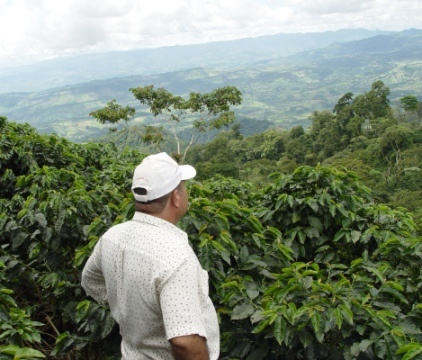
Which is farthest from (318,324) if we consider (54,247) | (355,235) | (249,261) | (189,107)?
(189,107)

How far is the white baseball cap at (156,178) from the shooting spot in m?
2.07

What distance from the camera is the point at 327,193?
4.23m

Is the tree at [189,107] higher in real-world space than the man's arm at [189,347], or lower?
lower

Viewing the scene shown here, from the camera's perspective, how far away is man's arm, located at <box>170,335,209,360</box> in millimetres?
1812

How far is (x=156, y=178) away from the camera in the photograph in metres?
2.07

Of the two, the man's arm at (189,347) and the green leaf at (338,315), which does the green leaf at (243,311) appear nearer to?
the green leaf at (338,315)

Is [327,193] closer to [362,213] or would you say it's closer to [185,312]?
[362,213]

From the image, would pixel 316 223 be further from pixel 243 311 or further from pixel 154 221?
pixel 154 221

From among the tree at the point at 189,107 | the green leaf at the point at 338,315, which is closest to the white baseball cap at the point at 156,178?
the green leaf at the point at 338,315

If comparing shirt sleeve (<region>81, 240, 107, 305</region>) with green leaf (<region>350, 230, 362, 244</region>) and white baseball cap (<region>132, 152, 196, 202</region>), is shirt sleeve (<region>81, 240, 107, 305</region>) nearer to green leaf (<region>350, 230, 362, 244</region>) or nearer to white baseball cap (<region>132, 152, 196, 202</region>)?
white baseball cap (<region>132, 152, 196, 202</region>)

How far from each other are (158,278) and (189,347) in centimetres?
31

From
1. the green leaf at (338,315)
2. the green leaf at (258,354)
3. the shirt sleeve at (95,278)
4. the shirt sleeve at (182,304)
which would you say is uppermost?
the shirt sleeve at (182,304)

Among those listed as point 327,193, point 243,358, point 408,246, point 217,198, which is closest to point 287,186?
point 327,193

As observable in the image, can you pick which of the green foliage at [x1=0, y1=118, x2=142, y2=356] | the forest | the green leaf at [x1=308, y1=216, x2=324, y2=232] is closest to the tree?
the forest
